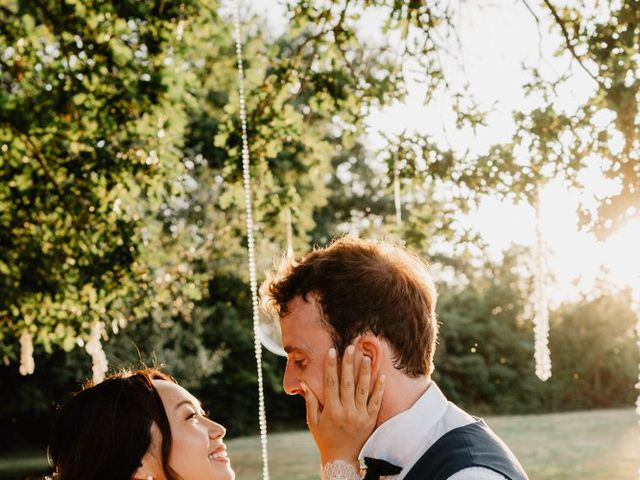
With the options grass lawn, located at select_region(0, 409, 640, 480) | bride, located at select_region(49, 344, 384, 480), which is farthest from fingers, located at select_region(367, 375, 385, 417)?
grass lawn, located at select_region(0, 409, 640, 480)

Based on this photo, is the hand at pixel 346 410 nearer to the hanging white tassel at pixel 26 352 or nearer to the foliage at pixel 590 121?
the foliage at pixel 590 121

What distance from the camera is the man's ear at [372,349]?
84.9 inches

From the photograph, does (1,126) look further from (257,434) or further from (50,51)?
(257,434)

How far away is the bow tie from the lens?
2037 millimetres

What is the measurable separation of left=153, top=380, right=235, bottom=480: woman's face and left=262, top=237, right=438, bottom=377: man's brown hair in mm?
608

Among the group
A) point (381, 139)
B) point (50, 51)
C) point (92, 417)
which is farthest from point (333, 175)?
point (92, 417)

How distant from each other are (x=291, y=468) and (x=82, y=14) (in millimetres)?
13729

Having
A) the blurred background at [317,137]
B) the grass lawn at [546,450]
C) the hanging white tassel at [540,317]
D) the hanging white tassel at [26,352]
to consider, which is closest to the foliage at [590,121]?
the blurred background at [317,137]

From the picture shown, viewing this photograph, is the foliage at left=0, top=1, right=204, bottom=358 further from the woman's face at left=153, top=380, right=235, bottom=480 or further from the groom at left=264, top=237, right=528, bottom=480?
the groom at left=264, top=237, right=528, bottom=480

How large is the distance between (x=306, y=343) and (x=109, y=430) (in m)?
0.75

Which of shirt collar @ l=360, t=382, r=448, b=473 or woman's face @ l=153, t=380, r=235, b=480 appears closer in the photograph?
shirt collar @ l=360, t=382, r=448, b=473

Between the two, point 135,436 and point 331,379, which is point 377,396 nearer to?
point 331,379

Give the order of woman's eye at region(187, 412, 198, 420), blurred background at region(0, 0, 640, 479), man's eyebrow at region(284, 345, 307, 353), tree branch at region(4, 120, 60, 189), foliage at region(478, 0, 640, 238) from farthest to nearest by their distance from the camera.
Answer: tree branch at region(4, 120, 60, 189) → blurred background at region(0, 0, 640, 479) → foliage at region(478, 0, 640, 238) → woman's eye at region(187, 412, 198, 420) → man's eyebrow at region(284, 345, 307, 353)

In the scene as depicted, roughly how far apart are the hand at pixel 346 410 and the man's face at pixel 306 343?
1.6 inches
